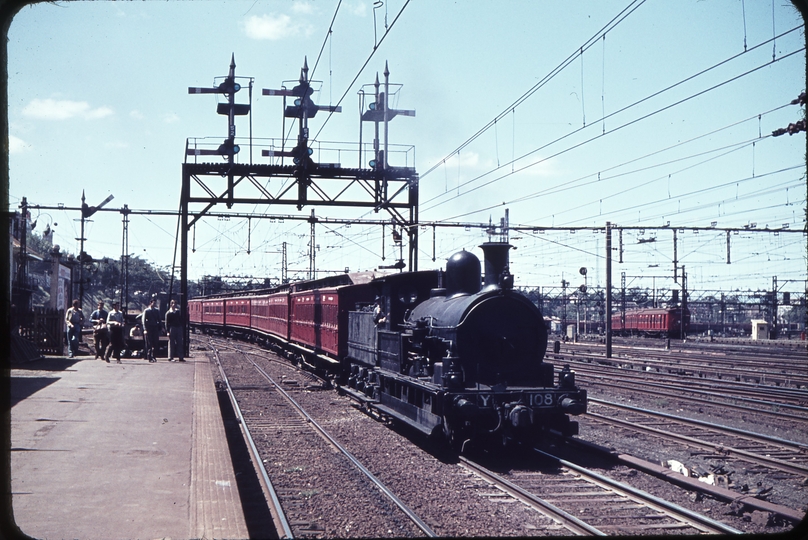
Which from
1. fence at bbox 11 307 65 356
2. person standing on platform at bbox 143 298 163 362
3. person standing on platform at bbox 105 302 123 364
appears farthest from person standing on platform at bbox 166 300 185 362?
fence at bbox 11 307 65 356

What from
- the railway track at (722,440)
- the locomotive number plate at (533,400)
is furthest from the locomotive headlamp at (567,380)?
the railway track at (722,440)

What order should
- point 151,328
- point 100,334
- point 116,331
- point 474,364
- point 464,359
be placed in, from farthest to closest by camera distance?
point 151,328 < point 100,334 < point 116,331 < point 474,364 < point 464,359

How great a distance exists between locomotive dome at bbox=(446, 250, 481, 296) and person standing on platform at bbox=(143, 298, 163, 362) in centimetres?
1126

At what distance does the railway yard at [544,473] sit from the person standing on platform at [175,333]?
5592 mm

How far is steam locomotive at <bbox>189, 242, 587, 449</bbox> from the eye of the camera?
363 inches

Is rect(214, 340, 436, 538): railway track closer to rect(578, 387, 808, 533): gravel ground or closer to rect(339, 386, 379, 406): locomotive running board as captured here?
rect(339, 386, 379, 406): locomotive running board

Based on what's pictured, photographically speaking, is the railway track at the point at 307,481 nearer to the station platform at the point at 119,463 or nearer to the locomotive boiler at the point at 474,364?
the station platform at the point at 119,463

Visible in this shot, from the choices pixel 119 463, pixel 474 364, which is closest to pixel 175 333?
pixel 474 364

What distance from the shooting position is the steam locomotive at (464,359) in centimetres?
922

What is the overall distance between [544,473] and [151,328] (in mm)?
14770

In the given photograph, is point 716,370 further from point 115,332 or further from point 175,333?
point 115,332

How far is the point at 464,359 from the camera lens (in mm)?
9867

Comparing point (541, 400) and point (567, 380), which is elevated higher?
point (567, 380)

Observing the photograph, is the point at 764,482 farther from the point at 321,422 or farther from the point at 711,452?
the point at 321,422
